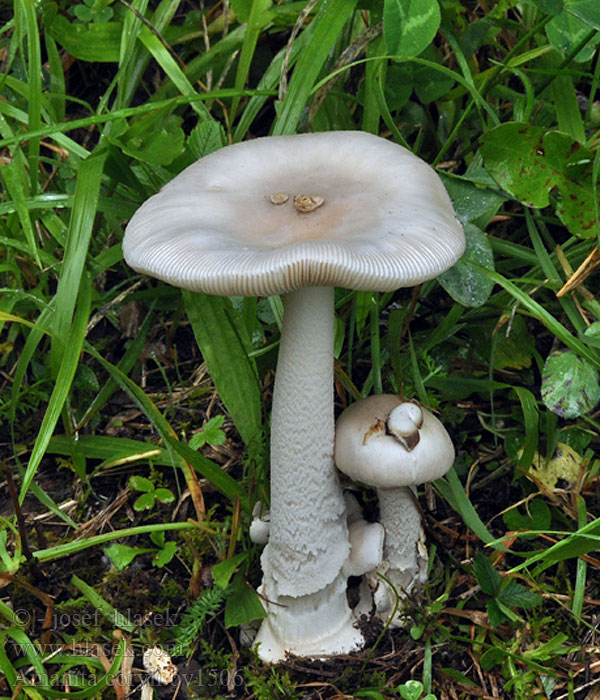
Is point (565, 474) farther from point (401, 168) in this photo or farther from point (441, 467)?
point (401, 168)

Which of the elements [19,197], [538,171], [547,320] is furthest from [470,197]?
[19,197]

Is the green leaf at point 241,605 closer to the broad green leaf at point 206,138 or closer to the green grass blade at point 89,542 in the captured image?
the green grass blade at point 89,542

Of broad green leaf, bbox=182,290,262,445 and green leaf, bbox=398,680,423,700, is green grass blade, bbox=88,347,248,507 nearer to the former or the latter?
broad green leaf, bbox=182,290,262,445

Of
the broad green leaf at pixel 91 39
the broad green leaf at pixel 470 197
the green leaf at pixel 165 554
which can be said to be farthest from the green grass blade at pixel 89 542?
the broad green leaf at pixel 91 39

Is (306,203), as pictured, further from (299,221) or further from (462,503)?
(462,503)

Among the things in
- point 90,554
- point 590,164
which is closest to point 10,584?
point 90,554
